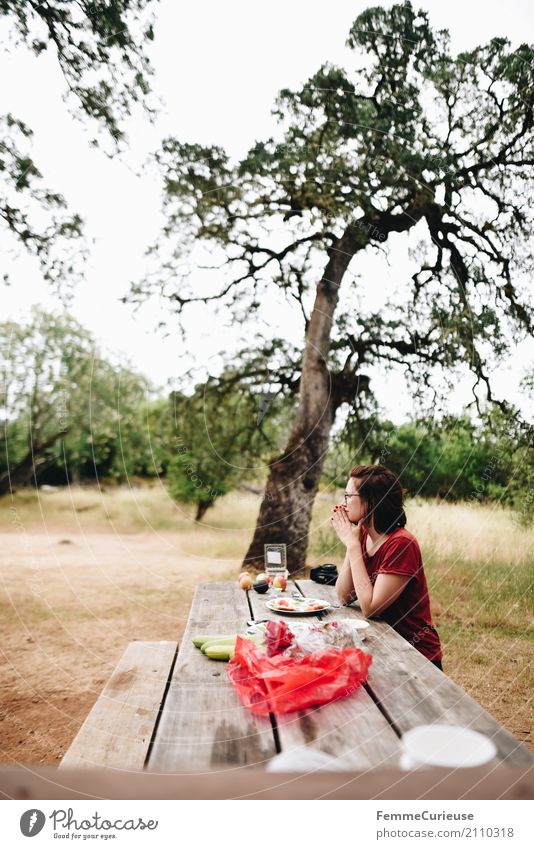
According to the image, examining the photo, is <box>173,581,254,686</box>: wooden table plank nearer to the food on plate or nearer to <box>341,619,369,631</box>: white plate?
the food on plate

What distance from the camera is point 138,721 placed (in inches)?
68.1

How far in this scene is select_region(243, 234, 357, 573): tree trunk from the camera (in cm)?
626

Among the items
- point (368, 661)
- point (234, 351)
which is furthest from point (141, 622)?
point (368, 661)

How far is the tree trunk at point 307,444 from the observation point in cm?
626

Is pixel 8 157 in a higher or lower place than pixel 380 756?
higher

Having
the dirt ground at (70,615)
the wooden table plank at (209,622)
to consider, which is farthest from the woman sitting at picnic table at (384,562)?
the dirt ground at (70,615)

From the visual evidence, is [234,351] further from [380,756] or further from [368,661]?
[380,756]

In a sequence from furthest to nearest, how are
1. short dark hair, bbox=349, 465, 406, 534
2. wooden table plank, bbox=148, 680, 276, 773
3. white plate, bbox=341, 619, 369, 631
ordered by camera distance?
short dark hair, bbox=349, 465, 406, 534 < white plate, bbox=341, 619, 369, 631 < wooden table plank, bbox=148, 680, 276, 773

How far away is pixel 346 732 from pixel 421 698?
284mm

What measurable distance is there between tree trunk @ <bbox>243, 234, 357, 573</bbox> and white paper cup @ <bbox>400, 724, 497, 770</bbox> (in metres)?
4.57

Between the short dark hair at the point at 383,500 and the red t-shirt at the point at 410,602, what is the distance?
15 cm

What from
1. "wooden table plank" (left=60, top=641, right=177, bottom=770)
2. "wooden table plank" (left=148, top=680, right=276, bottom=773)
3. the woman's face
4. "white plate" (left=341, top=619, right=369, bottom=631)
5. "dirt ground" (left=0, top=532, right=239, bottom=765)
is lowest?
"dirt ground" (left=0, top=532, right=239, bottom=765)

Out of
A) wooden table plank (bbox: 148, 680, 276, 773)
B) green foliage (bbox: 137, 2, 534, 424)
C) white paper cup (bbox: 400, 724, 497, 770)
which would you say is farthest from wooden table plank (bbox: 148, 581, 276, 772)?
green foliage (bbox: 137, 2, 534, 424)

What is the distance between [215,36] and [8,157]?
7.06 ft
